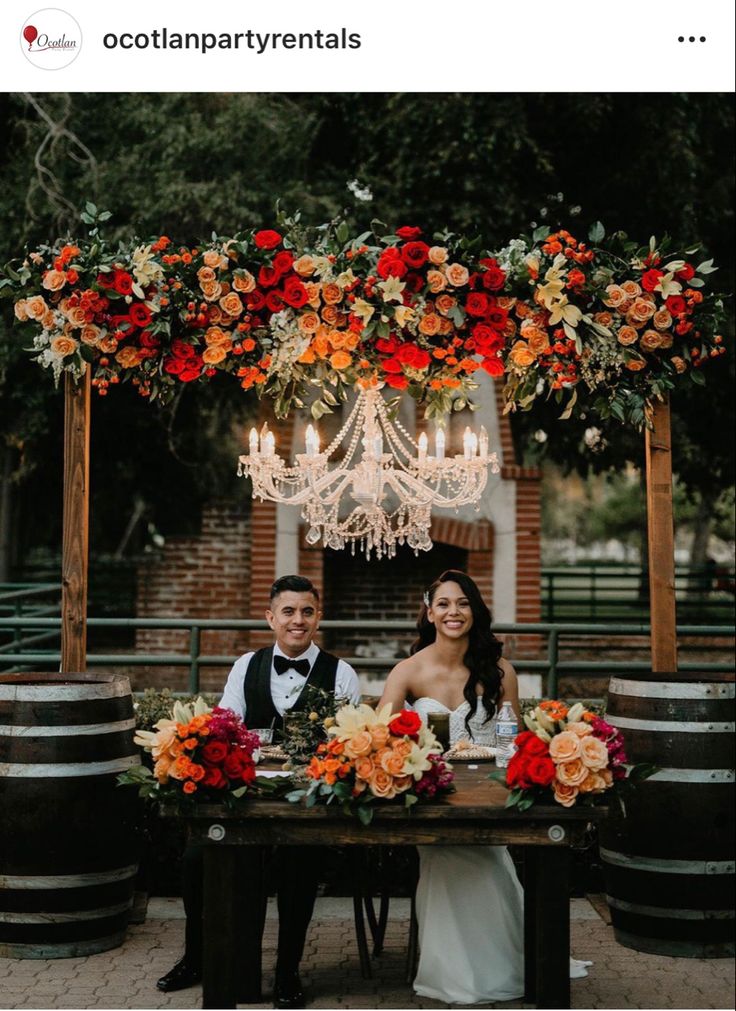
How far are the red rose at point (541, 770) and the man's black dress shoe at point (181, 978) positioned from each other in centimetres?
A: 161

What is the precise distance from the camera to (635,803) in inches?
185

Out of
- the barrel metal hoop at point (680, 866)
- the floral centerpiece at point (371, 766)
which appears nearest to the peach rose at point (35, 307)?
the floral centerpiece at point (371, 766)

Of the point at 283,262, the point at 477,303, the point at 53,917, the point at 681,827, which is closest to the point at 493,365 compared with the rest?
the point at 477,303

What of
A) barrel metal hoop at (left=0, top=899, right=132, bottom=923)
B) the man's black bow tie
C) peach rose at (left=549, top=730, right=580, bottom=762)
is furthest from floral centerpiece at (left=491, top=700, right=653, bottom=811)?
barrel metal hoop at (left=0, top=899, right=132, bottom=923)

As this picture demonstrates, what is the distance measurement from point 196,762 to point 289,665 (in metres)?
1.20

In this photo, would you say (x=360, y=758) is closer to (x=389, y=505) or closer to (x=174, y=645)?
(x=389, y=505)

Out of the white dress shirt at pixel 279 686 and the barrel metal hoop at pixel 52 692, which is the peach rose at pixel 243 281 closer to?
the white dress shirt at pixel 279 686

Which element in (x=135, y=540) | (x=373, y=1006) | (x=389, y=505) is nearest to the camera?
(x=373, y=1006)

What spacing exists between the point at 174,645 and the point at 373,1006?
773cm

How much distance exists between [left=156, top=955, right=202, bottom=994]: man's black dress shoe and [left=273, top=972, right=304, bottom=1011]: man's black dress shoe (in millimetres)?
372

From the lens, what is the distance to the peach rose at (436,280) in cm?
486

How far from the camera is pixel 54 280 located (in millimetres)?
4902

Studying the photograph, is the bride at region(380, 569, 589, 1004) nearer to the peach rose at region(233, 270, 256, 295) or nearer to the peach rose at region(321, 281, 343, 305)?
the peach rose at region(321, 281, 343, 305)
